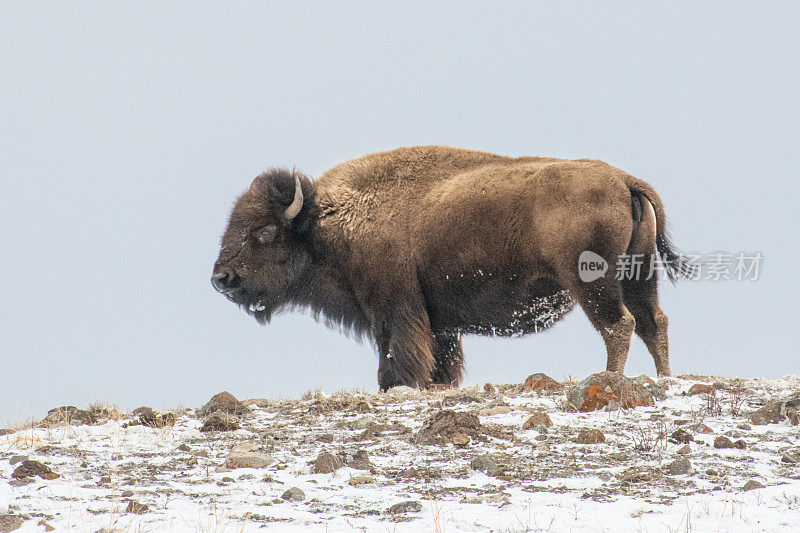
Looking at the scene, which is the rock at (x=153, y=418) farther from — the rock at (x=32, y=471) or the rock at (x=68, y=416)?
the rock at (x=32, y=471)

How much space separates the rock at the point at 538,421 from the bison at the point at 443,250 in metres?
2.33

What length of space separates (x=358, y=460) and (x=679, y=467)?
1.80 m

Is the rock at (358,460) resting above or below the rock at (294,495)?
above

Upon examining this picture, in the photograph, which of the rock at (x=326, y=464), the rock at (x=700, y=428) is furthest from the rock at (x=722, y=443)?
the rock at (x=326, y=464)

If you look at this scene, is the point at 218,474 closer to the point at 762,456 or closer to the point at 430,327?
the point at 762,456

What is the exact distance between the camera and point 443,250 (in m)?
8.40

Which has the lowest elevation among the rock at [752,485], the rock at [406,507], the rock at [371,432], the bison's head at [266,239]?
the rock at [752,485]

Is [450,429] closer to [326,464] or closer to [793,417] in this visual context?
[326,464]

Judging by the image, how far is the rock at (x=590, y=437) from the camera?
5215 mm

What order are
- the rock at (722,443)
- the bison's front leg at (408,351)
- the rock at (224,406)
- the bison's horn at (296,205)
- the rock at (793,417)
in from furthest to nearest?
the bison's horn at (296,205)
the bison's front leg at (408,351)
the rock at (224,406)
the rock at (793,417)
the rock at (722,443)

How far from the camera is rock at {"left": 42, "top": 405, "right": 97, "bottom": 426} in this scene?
6285 millimetres

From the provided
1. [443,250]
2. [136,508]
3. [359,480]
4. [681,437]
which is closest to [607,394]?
[681,437]

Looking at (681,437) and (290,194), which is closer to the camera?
(681,437)

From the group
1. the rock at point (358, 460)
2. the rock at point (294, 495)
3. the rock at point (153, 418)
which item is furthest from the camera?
the rock at point (153, 418)
